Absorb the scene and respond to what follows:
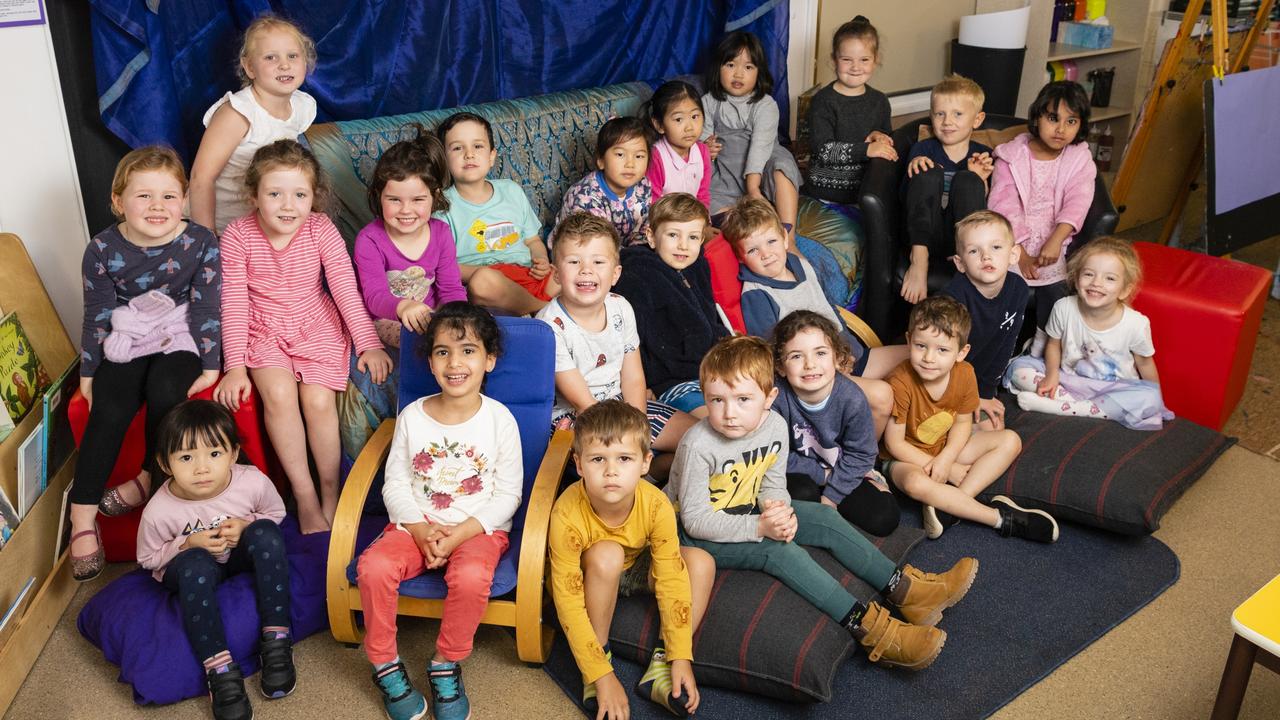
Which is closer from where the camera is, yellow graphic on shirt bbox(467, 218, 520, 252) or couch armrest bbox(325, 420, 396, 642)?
couch armrest bbox(325, 420, 396, 642)

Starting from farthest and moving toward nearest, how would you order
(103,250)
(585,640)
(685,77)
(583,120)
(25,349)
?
(685,77) → (583,120) → (25,349) → (103,250) → (585,640)

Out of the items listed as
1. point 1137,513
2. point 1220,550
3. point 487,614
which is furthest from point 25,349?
point 1220,550

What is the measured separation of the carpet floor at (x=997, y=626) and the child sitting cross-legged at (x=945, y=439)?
3.0 inches

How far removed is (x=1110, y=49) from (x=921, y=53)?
0.97 metres

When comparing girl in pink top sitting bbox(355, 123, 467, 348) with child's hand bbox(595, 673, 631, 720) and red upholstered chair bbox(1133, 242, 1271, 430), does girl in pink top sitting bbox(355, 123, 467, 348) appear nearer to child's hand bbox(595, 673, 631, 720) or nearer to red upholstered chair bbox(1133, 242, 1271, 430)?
child's hand bbox(595, 673, 631, 720)

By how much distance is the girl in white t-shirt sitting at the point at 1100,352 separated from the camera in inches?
137

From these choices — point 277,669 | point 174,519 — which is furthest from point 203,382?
point 277,669

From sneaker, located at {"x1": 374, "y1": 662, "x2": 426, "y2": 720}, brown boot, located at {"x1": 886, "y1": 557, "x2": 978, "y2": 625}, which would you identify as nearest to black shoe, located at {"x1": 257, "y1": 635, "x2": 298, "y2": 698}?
sneaker, located at {"x1": 374, "y1": 662, "x2": 426, "y2": 720}

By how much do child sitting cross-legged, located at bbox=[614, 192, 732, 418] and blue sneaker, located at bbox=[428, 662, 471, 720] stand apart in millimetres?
1091

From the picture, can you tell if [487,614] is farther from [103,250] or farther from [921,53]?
[921,53]

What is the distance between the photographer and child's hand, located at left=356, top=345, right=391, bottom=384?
123 inches

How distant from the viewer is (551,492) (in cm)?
268

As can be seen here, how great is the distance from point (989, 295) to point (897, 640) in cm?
140

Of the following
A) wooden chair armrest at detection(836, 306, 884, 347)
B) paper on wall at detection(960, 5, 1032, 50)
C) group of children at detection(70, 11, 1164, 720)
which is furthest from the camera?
paper on wall at detection(960, 5, 1032, 50)
